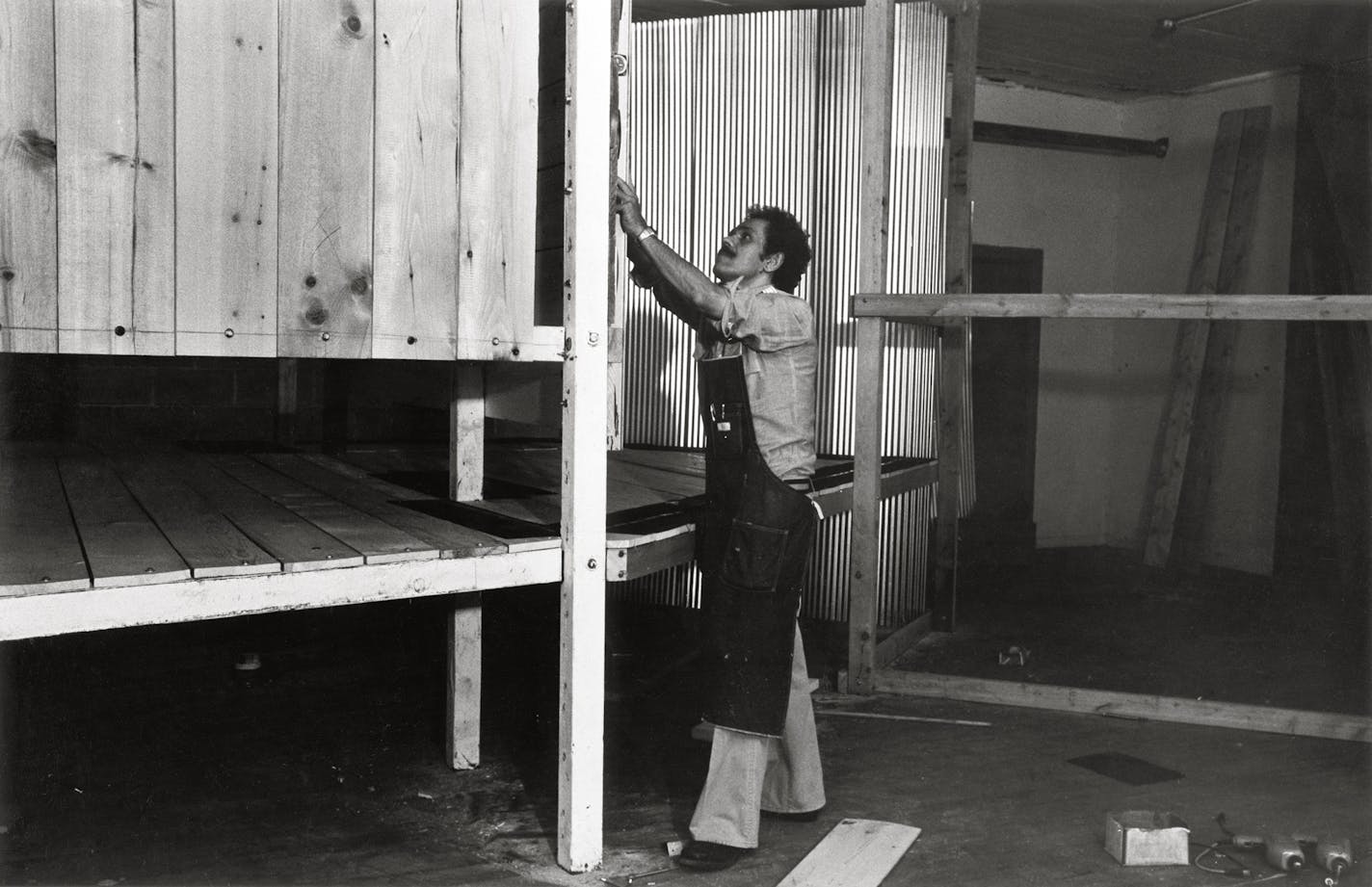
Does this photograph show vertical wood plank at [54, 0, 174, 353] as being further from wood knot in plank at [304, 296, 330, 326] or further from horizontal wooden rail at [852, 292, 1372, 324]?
horizontal wooden rail at [852, 292, 1372, 324]

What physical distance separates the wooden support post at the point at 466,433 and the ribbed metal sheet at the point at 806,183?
7.94 feet

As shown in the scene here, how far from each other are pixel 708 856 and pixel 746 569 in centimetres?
83

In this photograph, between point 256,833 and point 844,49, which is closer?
point 256,833

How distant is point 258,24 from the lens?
9.98 feet

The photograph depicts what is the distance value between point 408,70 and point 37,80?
0.89 meters

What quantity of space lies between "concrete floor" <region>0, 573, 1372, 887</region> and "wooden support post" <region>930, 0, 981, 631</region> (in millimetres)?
1437

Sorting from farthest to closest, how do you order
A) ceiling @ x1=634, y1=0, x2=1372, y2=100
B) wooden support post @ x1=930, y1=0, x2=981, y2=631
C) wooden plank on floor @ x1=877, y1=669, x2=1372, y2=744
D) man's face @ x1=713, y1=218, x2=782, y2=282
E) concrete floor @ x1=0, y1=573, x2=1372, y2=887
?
ceiling @ x1=634, y1=0, x2=1372, y2=100, wooden support post @ x1=930, y1=0, x2=981, y2=631, wooden plank on floor @ x1=877, y1=669, x2=1372, y2=744, man's face @ x1=713, y1=218, x2=782, y2=282, concrete floor @ x1=0, y1=573, x2=1372, y2=887

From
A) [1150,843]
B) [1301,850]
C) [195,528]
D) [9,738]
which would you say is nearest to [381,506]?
[195,528]

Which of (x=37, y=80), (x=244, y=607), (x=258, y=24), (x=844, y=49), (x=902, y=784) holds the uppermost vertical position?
(x=844, y=49)

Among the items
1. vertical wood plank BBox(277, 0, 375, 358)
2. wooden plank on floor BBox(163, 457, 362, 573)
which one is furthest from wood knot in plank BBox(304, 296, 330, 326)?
wooden plank on floor BBox(163, 457, 362, 573)

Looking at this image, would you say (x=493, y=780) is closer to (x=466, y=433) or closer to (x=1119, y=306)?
(x=466, y=433)

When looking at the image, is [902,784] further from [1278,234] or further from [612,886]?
[1278,234]

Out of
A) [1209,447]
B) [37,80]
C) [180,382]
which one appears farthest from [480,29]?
[1209,447]

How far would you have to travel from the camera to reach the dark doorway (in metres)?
9.10
